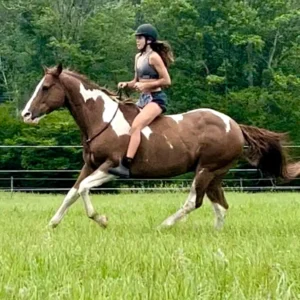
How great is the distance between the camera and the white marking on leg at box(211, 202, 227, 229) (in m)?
9.50

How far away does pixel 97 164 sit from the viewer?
9391mm

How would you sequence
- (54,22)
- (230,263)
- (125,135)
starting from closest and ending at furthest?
(230,263)
(125,135)
(54,22)

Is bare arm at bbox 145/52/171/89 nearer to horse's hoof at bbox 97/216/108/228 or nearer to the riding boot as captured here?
the riding boot

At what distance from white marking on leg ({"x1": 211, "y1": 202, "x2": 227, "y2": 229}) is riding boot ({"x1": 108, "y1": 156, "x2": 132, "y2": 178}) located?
1.07m

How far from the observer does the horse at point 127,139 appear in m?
9.34

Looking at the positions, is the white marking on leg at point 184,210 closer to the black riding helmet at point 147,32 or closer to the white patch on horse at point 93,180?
the white patch on horse at point 93,180

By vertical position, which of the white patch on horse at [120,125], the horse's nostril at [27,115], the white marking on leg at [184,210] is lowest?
the white marking on leg at [184,210]

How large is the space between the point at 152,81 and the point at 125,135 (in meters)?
0.64

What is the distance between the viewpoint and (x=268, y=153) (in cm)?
1062

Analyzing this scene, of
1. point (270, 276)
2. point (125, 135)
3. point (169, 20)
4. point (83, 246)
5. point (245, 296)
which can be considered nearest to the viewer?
point (245, 296)

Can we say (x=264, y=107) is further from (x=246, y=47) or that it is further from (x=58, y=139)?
(x=58, y=139)

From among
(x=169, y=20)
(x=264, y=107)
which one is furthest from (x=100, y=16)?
(x=264, y=107)

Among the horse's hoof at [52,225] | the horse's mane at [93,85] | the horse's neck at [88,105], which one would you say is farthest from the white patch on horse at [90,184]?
the horse's mane at [93,85]

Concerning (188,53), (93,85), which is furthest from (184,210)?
(188,53)
